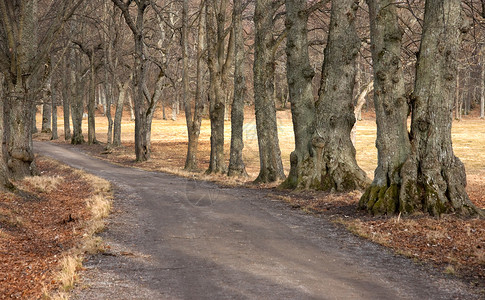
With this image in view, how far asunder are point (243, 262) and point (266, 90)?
1003 cm

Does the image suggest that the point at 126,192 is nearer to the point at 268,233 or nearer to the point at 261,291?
the point at 268,233

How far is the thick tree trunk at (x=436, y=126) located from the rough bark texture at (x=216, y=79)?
10900 millimetres

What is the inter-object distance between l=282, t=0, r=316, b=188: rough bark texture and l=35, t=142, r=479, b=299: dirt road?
3.73m

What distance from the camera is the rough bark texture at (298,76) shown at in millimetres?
13820

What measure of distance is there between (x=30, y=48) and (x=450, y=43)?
12.2m

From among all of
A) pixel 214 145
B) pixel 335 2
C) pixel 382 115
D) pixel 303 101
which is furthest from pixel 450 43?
pixel 214 145

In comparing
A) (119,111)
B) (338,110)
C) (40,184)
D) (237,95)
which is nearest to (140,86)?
(119,111)

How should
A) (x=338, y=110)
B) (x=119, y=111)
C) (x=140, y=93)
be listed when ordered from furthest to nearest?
1. (x=119, y=111)
2. (x=140, y=93)
3. (x=338, y=110)

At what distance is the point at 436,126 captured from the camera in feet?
29.4

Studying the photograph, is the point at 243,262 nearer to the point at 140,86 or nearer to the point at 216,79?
the point at 216,79

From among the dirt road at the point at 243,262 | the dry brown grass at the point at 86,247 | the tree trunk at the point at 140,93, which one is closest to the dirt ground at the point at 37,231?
the dry brown grass at the point at 86,247

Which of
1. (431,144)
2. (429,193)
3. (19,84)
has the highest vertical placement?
(19,84)

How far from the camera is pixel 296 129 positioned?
14.0 m

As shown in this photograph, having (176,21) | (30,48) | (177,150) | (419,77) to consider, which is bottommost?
(177,150)
